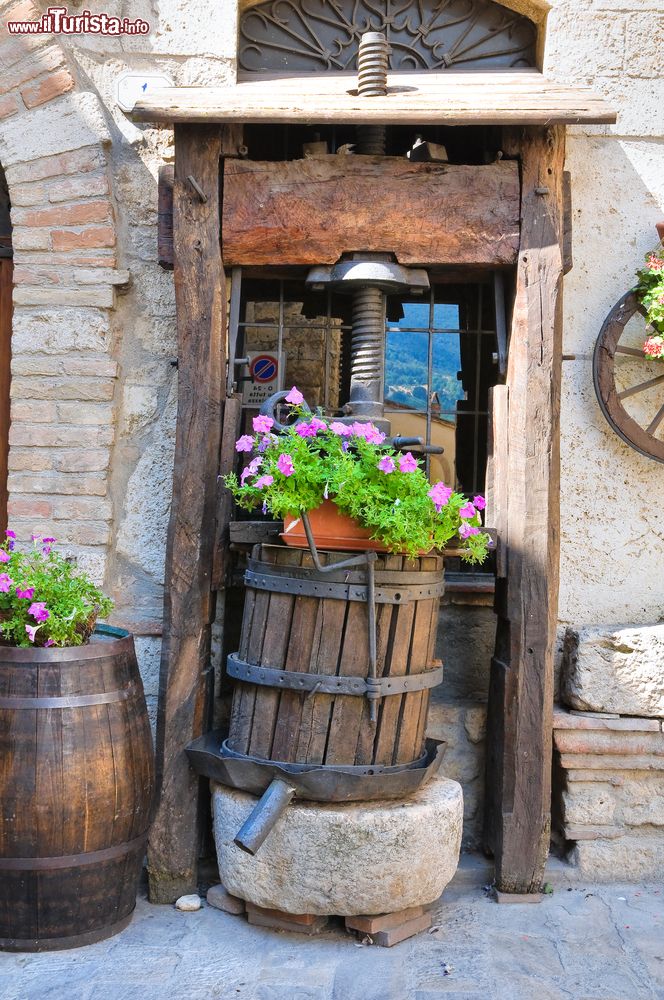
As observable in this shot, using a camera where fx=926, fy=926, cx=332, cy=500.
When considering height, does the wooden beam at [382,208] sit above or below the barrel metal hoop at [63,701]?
above

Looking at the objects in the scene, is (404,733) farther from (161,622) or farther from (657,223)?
(657,223)

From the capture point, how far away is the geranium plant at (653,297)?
11.4 ft

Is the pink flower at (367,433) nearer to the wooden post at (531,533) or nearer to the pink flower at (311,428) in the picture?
the pink flower at (311,428)

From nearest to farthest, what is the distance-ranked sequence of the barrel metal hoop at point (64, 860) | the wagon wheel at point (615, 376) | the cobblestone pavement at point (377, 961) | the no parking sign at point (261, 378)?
1. the cobblestone pavement at point (377, 961)
2. the barrel metal hoop at point (64, 860)
3. the wagon wheel at point (615, 376)
4. the no parking sign at point (261, 378)

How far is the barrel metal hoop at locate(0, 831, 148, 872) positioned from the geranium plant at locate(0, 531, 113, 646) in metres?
0.64

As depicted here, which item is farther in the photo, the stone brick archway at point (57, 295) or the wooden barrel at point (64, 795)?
the stone brick archway at point (57, 295)

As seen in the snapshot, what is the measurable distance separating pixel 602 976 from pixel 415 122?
2.78 meters

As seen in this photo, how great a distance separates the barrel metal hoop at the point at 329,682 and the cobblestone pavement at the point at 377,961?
814 mm

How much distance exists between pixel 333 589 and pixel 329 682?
29 cm

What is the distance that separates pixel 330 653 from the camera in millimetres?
2947

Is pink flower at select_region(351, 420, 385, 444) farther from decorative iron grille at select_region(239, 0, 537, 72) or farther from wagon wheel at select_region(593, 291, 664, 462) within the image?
decorative iron grille at select_region(239, 0, 537, 72)

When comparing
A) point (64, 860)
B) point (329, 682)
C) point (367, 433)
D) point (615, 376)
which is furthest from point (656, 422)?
point (64, 860)

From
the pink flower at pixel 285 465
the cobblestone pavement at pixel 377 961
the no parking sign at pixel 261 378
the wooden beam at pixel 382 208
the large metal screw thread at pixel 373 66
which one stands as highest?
the large metal screw thread at pixel 373 66

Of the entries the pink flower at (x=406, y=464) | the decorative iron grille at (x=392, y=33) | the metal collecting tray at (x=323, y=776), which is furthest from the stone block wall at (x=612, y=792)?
the decorative iron grille at (x=392, y=33)
